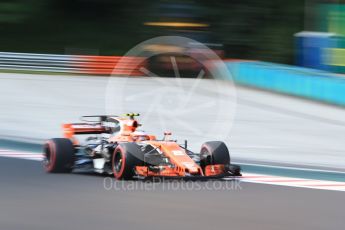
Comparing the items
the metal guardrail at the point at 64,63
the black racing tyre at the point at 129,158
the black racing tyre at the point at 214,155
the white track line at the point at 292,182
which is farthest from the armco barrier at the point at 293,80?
the black racing tyre at the point at 129,158

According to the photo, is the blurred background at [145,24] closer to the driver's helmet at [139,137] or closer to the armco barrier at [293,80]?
the armco barrier at [293,80]

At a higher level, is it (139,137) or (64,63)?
→ (64,63)

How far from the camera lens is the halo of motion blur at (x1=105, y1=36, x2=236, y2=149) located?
11930 millimetres

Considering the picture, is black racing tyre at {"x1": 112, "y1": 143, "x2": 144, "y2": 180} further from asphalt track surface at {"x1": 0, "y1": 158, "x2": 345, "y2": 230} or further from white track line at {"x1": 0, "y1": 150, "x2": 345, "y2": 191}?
white track line at {"x1": 0, "y1": 150, "x2": 345, "y2": 191}

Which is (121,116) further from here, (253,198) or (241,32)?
(241,32)

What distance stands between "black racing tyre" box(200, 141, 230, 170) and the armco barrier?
31.0 feet

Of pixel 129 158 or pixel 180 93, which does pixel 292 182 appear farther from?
pixel 180 93

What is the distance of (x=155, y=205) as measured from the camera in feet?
28.0

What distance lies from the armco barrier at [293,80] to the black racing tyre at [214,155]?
372 inches

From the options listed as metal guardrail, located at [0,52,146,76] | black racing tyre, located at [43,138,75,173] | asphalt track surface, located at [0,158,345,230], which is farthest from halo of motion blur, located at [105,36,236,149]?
metal guardrail, located at [0,52,146,76]

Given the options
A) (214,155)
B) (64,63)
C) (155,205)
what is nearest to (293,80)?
(64,63)

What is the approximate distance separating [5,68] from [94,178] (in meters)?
15.7

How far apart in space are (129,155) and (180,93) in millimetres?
8204

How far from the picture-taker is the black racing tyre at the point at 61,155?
1059cm
